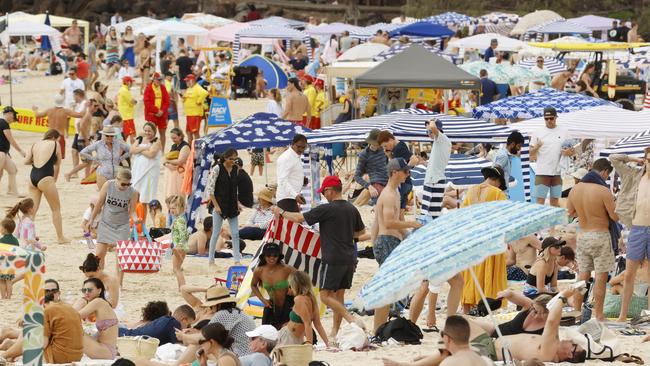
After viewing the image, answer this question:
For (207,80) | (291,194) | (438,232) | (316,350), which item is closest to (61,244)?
(291,194)

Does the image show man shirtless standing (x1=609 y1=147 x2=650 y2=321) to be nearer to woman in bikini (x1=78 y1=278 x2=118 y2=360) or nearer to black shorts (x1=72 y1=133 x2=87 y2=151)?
woman in bikini (x1=78 y1=278 x2=118 y2=360)

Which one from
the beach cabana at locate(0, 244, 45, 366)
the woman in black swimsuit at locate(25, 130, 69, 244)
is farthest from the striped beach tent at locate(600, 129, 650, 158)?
the beach cabana at locate(0, 244, 45, 366)

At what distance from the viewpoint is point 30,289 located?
7.02 metres

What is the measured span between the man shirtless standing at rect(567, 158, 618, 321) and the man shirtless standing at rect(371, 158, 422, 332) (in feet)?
4.18

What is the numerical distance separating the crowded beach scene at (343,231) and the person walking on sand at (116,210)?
2 centimetres

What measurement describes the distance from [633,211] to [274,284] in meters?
2.83

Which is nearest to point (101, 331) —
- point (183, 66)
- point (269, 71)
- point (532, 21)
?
point (183, 66)

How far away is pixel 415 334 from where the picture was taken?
1005 cm

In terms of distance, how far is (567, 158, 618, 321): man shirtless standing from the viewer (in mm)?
10594

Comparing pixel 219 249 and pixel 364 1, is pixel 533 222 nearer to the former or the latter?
pixel 219 249

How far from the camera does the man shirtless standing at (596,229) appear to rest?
34.8ft

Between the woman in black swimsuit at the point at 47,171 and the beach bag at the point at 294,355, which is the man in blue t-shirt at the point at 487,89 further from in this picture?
the beach bag at the point at 294,355

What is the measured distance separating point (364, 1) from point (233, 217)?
40096 mm

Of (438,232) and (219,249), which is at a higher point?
(438,232)
